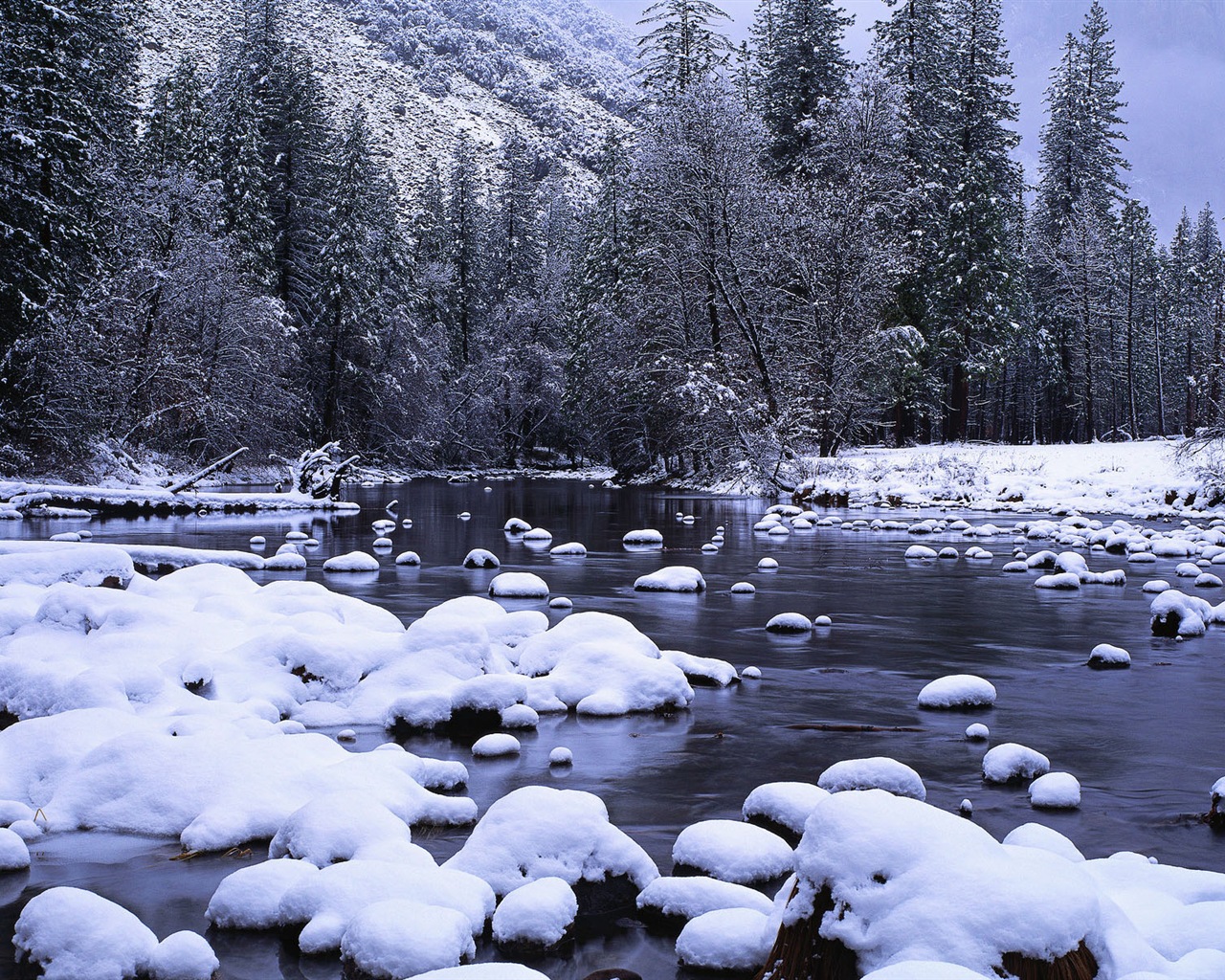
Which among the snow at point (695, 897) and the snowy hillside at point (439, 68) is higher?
the snowy hillside at point (439, 68)

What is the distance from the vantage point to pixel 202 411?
3203 centimetres

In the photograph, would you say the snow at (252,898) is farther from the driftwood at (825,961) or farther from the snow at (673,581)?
the snow at (673,581)

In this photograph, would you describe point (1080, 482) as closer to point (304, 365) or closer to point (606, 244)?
point (606, 244)

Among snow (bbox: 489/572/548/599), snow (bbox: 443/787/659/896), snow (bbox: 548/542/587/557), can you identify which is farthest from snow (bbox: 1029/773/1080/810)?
snow (bbox: 548/542/587/557)

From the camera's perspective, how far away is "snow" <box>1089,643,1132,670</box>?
7895 mm

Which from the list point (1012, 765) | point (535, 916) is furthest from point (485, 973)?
point (1012, 765)

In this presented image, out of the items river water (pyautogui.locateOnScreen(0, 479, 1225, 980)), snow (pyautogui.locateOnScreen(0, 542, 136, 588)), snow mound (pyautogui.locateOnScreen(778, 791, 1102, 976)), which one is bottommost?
river water (pyautogui.locateOnScreen(0, 479, 1225, 980))

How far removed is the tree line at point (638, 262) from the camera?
27.1 metres

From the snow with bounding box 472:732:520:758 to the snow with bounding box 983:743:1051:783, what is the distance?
2486mm

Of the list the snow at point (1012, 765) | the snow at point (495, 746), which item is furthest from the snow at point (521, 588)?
the snow at point (1012, 765)

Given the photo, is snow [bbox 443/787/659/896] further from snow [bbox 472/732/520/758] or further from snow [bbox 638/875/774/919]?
snow [bbox 472/732/520/758]

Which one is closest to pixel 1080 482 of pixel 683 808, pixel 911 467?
pixel 911 467

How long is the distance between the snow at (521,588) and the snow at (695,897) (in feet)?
24.1

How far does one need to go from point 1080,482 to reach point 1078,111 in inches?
1056
